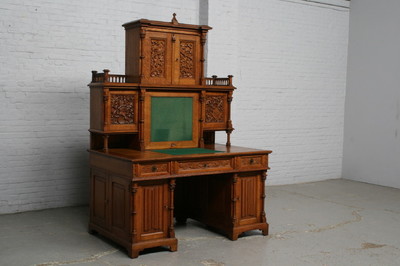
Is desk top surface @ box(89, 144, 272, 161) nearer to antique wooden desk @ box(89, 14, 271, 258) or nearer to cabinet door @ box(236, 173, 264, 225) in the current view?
antique wooden desk @ box(89, 14, 271, 258)

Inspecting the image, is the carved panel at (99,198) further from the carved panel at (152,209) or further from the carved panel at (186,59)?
the carved panel at (186,59)

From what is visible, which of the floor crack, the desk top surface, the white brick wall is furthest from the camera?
the white brick wall

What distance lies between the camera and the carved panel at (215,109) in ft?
21.4

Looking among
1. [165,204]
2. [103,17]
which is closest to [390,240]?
[165,204]

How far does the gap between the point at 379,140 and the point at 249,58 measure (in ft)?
9.97

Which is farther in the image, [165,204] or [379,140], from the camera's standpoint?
[379,140]

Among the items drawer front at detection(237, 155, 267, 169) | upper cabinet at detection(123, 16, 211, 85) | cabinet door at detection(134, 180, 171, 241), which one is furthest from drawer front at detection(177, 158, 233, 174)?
upper cabinet at detection(123, 16, 211, 85)

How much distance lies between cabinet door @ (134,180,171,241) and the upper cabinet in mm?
1273

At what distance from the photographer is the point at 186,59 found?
246 inches

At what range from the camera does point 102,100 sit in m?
5.75

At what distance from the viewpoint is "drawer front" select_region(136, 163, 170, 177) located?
5273 mm

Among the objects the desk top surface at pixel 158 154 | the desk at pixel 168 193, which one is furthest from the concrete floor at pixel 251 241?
the desk top surface at pixel 158 154

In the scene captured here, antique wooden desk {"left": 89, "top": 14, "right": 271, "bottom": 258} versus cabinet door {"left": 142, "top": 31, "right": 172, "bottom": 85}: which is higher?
cabinet door {"left": 142, "top": 31, "right": 172, "bottom": 85}

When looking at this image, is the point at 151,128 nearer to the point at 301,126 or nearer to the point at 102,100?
the point at 102,100
